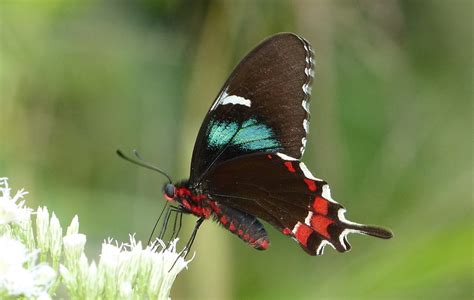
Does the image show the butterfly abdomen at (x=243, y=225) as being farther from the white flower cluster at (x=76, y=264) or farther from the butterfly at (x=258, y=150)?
the white flower cluster at (x=76, y=264)

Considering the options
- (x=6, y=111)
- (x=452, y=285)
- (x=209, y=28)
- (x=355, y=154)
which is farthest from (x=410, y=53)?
(x=6, y=111)

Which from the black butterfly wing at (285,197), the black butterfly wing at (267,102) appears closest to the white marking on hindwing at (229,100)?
the black butterfly wing at (267,102)

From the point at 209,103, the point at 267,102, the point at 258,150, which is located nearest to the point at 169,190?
the point at 258,150

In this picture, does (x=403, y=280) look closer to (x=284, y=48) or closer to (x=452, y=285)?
(x=452, y=285)

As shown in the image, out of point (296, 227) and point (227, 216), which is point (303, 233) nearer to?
point (296, 227)

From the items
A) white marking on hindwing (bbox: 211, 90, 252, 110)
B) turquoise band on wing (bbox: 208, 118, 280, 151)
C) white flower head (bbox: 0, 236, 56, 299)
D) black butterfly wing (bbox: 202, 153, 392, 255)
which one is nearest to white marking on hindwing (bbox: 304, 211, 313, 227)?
black butterfly wing (bbox: 202, 153, 392, 255)
